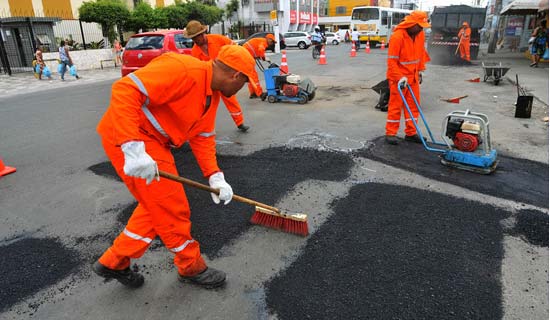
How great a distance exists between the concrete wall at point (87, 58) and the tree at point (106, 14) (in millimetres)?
2092

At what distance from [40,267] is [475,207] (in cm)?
387

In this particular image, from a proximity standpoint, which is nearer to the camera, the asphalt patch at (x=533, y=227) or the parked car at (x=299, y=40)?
the asphalt patch at (x=533, y=227)

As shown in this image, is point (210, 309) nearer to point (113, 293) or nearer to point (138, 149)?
point (113, 293)

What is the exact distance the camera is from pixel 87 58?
1981cm

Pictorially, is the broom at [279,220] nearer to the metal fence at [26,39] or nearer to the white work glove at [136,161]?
the white work glove at [136,161]

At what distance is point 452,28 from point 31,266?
19.9 m

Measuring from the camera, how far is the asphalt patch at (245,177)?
129 inches

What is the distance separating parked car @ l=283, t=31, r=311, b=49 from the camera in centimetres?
3216

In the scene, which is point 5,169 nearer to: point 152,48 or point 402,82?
point 402,82

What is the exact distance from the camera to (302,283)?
8.43 feet

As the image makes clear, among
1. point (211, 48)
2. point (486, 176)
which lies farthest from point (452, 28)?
point (486, 176)

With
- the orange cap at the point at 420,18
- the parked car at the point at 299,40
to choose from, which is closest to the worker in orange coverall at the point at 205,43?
the orange cap at the point at 420,18

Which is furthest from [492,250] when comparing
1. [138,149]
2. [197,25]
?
[197,25]

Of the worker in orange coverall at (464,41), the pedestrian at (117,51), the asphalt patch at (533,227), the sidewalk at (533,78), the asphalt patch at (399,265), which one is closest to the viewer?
the asphalt patch at (399,265)
